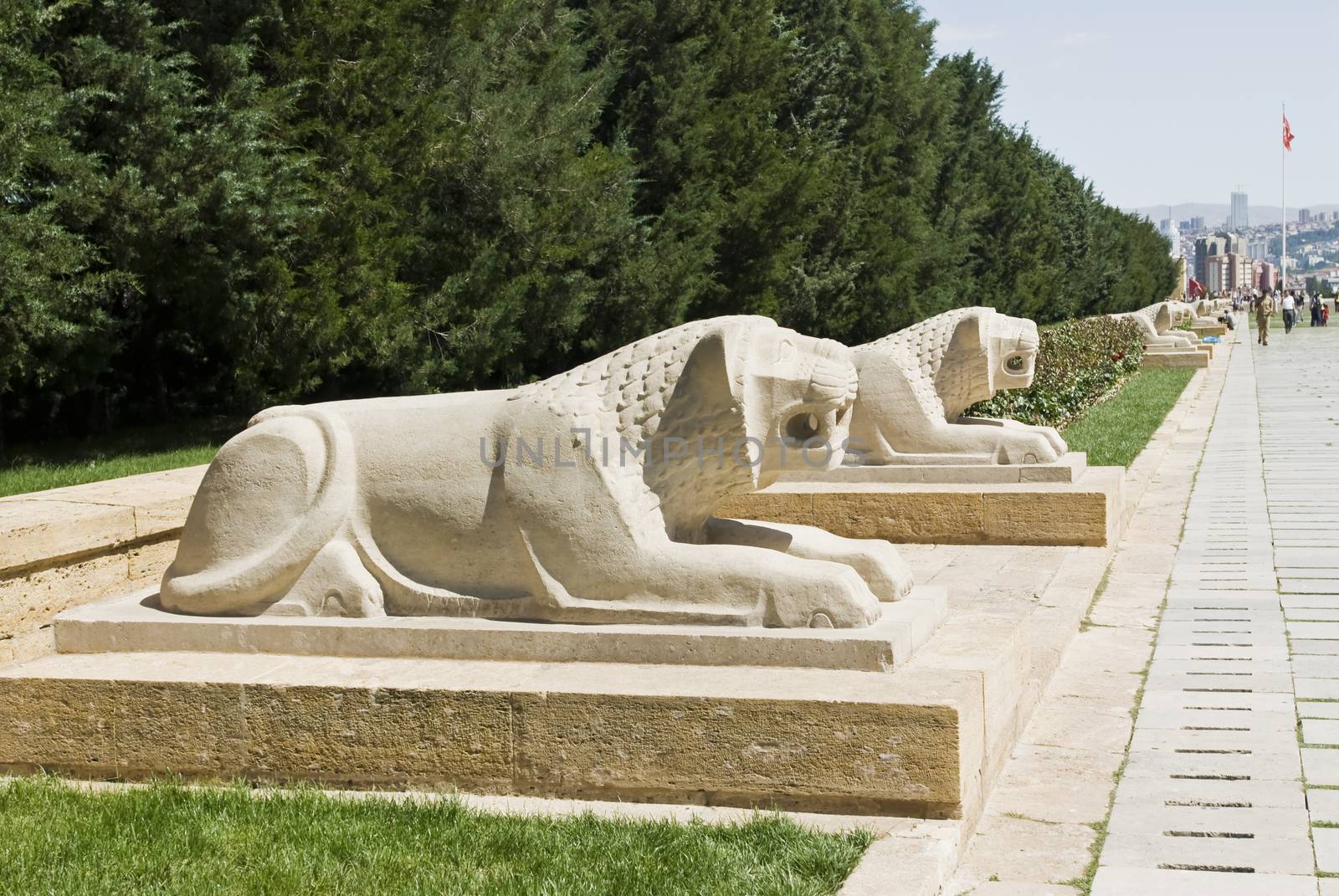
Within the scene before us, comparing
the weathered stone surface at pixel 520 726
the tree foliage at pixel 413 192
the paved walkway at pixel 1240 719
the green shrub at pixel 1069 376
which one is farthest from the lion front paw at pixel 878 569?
the tree foliage at pixel 413 192

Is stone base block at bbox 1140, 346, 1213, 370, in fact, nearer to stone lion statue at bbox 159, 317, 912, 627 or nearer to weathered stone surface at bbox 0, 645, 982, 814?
stone lion statue at bbox 159, 317, 912, 627

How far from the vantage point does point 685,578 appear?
456cm

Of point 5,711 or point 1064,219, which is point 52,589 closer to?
point 5,711

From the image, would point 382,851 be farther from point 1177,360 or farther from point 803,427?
point 1177,360

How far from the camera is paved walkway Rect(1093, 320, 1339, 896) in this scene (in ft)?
12.6

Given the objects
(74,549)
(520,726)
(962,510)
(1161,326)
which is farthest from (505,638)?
(1161,326)

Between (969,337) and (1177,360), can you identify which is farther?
(1177,360)

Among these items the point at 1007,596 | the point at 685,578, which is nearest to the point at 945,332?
the point at 1007,596

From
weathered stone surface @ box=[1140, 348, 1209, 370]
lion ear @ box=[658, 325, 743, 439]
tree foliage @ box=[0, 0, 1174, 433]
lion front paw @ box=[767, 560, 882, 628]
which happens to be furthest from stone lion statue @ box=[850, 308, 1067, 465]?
weathered stone surface @ box=[1140, 348, 1209, 370]

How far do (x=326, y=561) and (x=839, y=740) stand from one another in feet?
6.61

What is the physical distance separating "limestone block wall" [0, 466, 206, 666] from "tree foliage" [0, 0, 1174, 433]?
5.15 metres

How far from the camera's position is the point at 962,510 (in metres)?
9.04

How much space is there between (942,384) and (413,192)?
27.0ft

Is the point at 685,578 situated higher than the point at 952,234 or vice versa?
the point at 952,234
